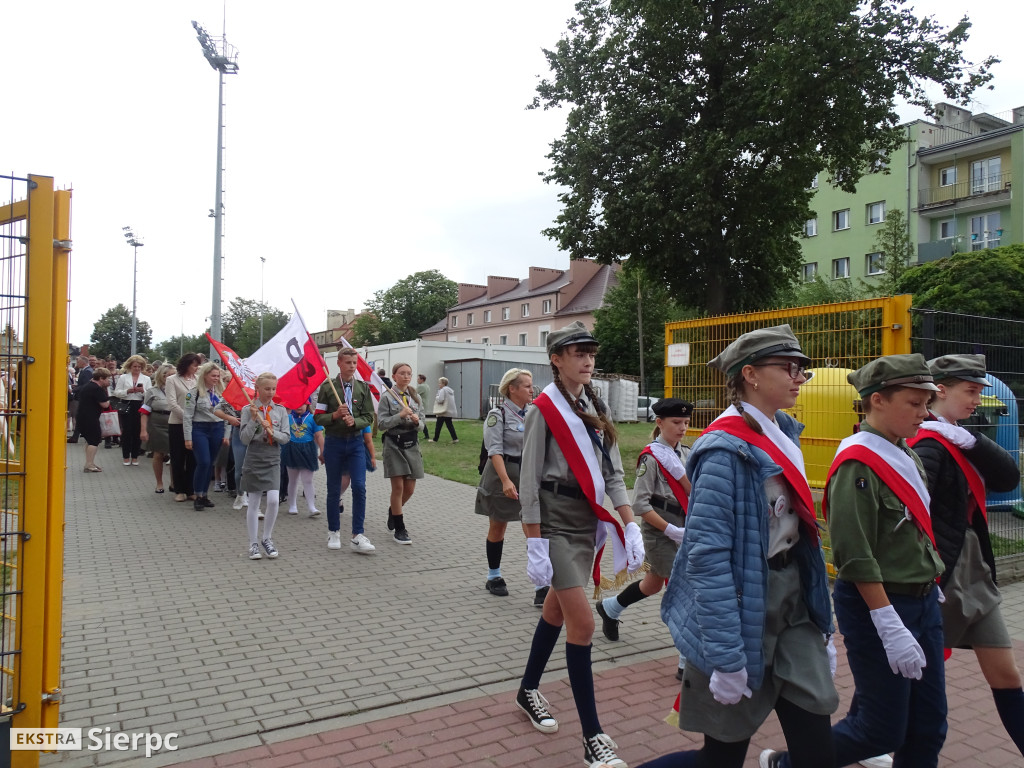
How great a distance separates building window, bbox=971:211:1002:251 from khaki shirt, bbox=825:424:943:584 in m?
45.1

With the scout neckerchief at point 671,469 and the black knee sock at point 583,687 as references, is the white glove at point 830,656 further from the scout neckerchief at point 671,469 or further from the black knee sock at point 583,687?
the scout neckerchief at point 671,469

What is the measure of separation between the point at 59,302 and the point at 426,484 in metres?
10.4

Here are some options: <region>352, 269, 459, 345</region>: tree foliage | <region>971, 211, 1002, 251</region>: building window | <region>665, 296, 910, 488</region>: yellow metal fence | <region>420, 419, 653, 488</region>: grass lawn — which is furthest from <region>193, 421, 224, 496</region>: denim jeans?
<region>352, 269, 459, 345</region>: tree foliage

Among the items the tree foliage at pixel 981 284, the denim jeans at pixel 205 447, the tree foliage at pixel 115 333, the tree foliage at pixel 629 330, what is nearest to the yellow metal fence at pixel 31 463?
the denim jeans at pixel 205 447

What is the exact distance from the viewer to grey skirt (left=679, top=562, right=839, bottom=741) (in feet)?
8.04

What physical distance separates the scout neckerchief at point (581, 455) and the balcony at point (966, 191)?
147ft

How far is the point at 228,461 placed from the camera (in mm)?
11891

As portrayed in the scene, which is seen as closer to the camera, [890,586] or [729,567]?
[729,567]

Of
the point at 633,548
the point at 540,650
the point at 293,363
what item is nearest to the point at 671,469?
the point at 633,548

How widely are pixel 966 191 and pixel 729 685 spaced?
47969 millimetres

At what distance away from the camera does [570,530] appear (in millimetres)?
3877

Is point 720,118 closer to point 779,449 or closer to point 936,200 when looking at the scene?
point 779,449

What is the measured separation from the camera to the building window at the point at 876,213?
46.3 m

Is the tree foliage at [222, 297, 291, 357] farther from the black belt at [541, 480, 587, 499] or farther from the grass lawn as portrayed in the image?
the black belt at [541, 480, 587, 499]
